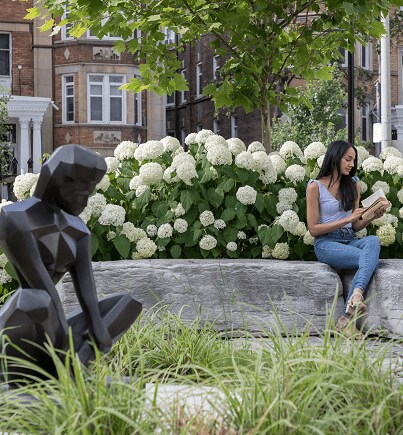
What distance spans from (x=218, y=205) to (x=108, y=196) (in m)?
0.94

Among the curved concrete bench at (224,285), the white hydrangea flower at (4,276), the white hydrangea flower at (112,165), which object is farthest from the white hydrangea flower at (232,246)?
the white hydrangea flower at (4,276)

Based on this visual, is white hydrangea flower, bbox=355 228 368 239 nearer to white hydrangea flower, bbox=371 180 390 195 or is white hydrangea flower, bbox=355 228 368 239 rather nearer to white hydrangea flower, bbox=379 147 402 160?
white hydrangea flower, bbox=371 180 390 195

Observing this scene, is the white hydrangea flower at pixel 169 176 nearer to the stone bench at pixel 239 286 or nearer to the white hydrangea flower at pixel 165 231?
the white hydrangea flower at pixel 165 231

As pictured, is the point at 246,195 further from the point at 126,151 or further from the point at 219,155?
the point at 126,151

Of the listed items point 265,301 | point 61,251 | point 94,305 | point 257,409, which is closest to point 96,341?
point 94,305

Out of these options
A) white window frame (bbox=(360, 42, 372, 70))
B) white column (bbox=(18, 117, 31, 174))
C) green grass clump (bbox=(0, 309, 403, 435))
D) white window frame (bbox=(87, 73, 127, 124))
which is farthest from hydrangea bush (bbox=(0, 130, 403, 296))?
white window frame (bbox=(360, 42, 372, 70))

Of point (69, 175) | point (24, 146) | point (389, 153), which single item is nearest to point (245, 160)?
point (389, 153)

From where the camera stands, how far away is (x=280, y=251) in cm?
809

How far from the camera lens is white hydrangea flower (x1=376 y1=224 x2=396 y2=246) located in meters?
8.16

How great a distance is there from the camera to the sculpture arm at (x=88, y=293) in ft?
13.4

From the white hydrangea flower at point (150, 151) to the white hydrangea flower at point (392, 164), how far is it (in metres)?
2.00

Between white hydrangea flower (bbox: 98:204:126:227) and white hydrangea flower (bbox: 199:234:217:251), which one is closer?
white hydrangea flower (bbox: 98:204:126:227)

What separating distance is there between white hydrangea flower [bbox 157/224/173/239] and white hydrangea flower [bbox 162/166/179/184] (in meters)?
0.44

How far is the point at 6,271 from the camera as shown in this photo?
7551mm
